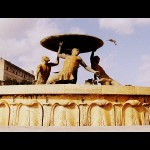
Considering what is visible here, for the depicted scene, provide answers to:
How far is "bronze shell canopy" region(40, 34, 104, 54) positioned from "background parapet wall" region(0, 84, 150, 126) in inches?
125

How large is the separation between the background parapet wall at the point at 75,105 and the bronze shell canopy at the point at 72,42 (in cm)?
319

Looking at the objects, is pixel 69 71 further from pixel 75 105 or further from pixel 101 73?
pixel 75 105

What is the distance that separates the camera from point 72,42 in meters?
10.4

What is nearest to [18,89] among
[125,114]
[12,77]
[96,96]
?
[96,96]

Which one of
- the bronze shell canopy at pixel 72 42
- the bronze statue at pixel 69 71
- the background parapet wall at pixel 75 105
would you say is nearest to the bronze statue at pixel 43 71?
the bronze statue at pixel 69 71

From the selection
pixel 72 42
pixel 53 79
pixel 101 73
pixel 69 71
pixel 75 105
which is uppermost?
pixel 72 42

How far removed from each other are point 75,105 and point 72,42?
3546mm

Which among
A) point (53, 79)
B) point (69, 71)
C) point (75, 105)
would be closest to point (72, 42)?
point (69, 71)

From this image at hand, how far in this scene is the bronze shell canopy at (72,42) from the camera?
10141mm
